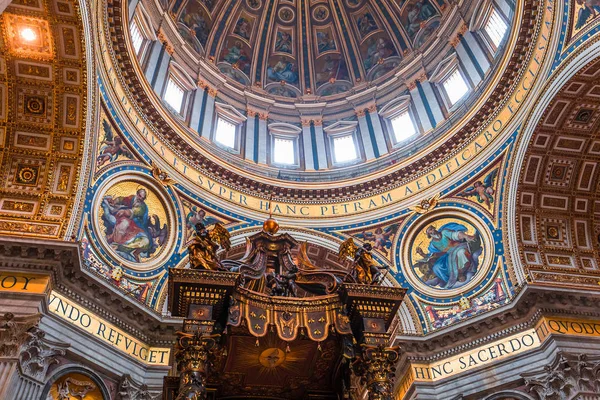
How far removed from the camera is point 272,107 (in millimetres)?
22312

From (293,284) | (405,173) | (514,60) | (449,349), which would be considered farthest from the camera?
(405,173)

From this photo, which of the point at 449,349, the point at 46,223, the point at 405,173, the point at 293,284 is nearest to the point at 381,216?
the point at 405,173

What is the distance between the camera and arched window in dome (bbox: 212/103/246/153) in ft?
65.3

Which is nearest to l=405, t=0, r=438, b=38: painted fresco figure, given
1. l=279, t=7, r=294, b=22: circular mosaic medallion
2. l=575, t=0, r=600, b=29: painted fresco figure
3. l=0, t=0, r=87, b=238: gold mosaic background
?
l=279, t=7, r=294, b=22: circular mosaic medallion

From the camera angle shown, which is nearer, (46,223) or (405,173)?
(46,223)

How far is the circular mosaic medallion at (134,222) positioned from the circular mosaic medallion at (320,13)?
13257 mm

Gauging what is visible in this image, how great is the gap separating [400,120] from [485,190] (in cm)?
569

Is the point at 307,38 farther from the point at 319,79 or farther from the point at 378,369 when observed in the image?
the point at 378,369

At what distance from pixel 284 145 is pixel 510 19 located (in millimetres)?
9072

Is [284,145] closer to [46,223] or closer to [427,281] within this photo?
[427,281]

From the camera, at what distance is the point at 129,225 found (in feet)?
49.4

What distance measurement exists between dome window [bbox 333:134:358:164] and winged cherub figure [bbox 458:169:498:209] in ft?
17.4

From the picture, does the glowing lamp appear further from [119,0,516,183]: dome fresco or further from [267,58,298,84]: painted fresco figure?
[267,58,298,84]: painted fresco figure

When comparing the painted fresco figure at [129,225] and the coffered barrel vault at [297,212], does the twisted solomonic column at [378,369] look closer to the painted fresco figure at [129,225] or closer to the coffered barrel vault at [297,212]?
the coffered barrel vault at [297,212]
